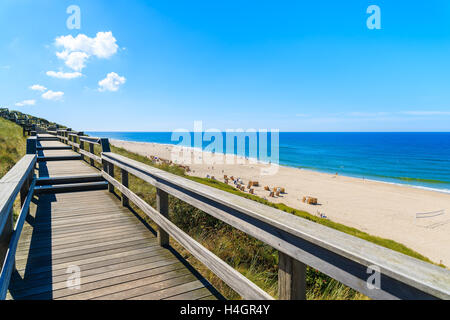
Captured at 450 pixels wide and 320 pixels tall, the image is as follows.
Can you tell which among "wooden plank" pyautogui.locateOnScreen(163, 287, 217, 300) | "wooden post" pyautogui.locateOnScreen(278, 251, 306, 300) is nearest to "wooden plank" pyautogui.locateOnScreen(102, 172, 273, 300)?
"wooden post" pyautogui.locateOnScreen(278, 251, 306, 300)

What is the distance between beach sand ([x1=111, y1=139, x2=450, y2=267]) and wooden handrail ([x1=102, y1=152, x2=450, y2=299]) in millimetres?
14947

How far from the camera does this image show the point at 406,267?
3.65 ft

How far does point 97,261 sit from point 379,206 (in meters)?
24.1

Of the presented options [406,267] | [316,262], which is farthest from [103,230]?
[406,267]

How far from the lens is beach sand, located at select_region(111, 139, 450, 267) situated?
15.7m

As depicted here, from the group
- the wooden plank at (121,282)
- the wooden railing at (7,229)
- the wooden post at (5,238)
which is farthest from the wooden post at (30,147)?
the wooden plank at (121,282)

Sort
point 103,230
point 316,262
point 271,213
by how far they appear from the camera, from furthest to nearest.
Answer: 1. point 103,230
2. point 271,213
3. point 316,262

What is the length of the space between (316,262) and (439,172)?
55.3 m

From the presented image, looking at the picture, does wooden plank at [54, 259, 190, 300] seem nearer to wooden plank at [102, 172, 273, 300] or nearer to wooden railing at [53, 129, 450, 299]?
wooden plank at [102, 172, 273, 300]

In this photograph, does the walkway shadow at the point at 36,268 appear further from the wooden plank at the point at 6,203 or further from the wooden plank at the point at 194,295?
the wooden plank at the point at 194,295

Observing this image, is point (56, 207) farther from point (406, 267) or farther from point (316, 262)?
point (406, 267)

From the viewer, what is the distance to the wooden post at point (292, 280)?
162cm

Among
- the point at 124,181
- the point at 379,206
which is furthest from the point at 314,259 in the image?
the point at 379,206

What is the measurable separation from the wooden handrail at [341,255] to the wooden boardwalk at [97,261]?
3.95 ft
